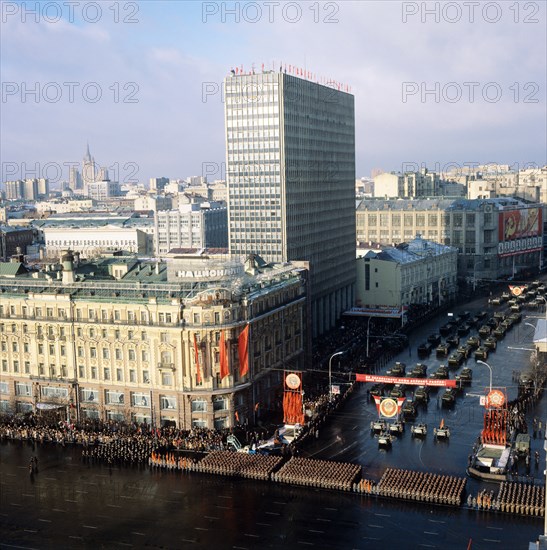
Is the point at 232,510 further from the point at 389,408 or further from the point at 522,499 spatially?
the point at 522,499

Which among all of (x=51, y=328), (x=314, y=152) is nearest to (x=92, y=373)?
(x=51, y=328)

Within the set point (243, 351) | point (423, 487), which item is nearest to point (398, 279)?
point (243, 351)

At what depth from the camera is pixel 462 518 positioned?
59.0 m

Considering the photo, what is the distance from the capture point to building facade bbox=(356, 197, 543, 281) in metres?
188

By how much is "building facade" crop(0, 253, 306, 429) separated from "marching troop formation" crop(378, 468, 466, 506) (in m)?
21.8

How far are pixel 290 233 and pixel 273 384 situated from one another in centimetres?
3956

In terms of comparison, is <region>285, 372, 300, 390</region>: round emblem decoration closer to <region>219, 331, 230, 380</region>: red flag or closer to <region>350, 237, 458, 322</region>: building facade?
<region>219, 331, 230, 380</region>: red flag

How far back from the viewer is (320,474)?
66.6m

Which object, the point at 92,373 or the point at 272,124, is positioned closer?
the point at 92,373

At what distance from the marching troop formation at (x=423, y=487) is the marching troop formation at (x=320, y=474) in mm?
2921

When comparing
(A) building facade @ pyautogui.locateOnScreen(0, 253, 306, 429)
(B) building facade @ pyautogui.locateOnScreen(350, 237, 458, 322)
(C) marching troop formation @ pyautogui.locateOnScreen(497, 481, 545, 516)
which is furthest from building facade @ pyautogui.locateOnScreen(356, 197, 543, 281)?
(C) marching troop formation @ pyautogui.locateOnScreen(497, 481, 545, 516)

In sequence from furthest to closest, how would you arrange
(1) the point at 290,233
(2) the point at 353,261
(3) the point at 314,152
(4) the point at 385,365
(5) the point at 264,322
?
(2) the point at 353,261 < (3) the point at 314,152 < (1) the point at 290,233 < (4) the point at 385,365 < (5) the point at 264,322

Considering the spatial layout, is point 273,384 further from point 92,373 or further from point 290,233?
point 290,233

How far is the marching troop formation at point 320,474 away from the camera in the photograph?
6550 cm
